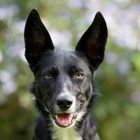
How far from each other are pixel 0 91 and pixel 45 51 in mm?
3290

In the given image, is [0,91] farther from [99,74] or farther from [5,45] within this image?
[99,74]

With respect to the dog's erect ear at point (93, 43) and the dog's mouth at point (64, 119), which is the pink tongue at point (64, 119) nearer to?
the dog's mouth at point (64, 119)

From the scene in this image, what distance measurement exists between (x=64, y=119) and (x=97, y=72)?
381 cm

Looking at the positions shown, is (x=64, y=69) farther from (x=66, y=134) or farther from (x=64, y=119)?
(x=66, y=134)

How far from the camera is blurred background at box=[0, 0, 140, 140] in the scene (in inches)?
412

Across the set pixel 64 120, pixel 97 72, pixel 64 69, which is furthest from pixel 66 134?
pixel 97 72

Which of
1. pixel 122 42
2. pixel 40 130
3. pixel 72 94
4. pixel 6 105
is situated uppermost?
pixel 72 94

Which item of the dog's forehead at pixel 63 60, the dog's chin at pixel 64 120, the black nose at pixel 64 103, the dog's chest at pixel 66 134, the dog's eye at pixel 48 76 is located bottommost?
the dog's chest at pixel 66 134

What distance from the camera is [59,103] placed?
6656 mm

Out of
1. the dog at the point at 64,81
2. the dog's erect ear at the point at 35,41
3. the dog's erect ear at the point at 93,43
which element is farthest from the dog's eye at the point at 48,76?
the dog's erect ear at the point at 93,43

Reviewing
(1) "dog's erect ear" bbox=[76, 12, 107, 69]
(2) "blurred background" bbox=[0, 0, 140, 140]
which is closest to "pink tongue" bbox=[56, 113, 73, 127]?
(1) "dog's erect ear" bbox=[76, 12, 107, 69]

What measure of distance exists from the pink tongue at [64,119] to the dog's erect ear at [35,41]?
2.15ft

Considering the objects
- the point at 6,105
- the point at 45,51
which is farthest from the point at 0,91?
the point at 45,51

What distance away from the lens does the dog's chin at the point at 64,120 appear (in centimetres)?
677
